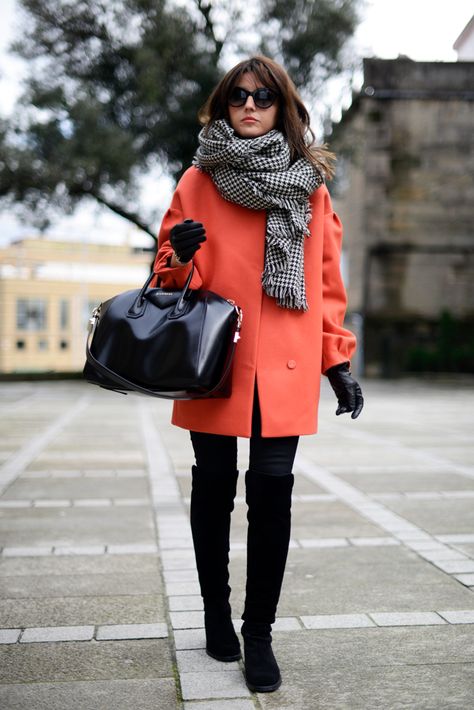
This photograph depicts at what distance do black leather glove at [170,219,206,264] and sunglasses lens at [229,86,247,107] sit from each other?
45cm

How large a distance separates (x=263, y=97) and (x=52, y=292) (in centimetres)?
3576

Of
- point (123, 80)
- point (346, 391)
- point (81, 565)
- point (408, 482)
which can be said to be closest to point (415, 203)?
point (123, 80)

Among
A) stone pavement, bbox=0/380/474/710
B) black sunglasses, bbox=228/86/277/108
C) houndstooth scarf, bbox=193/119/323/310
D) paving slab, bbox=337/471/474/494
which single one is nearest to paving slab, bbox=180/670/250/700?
stone pavement, bbox=0/380/474/710

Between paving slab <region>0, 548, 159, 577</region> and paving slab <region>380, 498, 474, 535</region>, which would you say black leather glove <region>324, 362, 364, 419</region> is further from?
paving slab <region>380, 498, 474, 535</region>

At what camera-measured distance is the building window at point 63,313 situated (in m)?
38.2

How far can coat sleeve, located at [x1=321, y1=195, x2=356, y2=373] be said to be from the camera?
2.74 m

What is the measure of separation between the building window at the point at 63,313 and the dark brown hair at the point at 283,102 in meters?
36.2

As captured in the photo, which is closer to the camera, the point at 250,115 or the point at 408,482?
the point at 250,115

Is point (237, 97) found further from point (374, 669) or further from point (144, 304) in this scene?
point (374, 669)

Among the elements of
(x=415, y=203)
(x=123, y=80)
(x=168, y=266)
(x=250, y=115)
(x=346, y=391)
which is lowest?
(x=346, y=391)

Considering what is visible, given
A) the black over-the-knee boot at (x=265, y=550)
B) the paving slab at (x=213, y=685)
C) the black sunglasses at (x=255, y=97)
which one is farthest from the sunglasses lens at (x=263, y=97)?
the paving slab at (x=213, y=685)

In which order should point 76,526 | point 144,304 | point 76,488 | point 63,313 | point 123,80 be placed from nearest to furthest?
point 144,304 → point 76,526 → point 76,488 → point 123,80 → point 63,313

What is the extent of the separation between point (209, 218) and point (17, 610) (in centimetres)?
160

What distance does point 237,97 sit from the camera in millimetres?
2709
